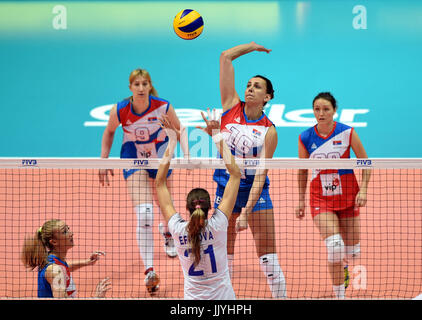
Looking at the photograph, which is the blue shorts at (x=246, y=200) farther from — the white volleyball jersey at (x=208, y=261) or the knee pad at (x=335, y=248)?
the white volleyball jersey at (x=208, y=261)

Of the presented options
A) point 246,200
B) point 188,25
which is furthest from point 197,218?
point 188,25

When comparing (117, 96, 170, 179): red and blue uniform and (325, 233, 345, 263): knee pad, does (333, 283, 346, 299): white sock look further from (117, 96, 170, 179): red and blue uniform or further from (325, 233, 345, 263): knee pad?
(117, 96, 170, 179): red and blue uniform

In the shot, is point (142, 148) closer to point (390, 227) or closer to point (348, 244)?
point (348, 244)

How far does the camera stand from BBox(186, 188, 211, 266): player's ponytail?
4340 mm

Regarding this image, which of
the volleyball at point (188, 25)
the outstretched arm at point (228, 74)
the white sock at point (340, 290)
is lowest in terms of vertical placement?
the white sock at point (340, 290)

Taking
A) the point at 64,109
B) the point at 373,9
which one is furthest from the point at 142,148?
the point at 373,9

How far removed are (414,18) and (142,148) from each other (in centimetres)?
1023

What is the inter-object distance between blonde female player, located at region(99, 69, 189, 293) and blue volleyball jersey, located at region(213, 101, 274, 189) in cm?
110

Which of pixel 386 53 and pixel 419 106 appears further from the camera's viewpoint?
pixel 386 53

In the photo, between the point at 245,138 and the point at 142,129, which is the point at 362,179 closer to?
the point at 245,138

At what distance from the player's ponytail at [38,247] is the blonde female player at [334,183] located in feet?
8.36

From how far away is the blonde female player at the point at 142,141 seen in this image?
21.4ft

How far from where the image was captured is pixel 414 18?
14539mm

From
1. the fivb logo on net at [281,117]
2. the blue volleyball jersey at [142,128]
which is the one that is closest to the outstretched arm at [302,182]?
the blue volleyball jersey at [142,128]
